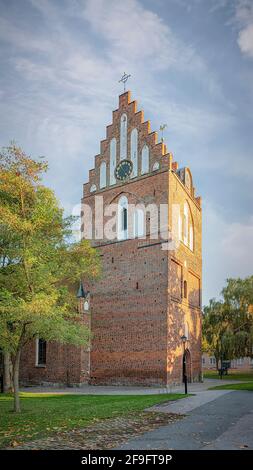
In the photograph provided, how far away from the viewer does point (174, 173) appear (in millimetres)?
27344

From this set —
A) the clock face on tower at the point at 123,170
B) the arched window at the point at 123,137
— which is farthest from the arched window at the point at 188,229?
the arched window at the point at 123,137

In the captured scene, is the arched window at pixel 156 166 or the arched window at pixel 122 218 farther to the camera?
the arched window at pixel 122 218

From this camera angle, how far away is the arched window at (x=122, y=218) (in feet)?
92.7

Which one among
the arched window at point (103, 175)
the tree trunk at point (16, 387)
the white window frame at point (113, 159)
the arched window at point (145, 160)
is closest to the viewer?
the tree trunk at point (16, 387)

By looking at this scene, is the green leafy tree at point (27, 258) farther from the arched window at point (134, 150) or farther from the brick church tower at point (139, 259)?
the arched window at point (134, 150)

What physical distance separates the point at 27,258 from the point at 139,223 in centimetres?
1469

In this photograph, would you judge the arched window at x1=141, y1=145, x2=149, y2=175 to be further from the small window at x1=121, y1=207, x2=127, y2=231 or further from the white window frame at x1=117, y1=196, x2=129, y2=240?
the small window at x1=121, y1=207, x2=127, y2=231

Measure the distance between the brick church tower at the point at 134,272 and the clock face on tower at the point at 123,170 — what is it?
0.22 ft

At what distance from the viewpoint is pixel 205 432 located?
9367 mm

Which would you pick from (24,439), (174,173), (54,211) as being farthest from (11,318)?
(174,173)

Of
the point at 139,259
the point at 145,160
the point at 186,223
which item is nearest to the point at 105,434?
the point at 139,259

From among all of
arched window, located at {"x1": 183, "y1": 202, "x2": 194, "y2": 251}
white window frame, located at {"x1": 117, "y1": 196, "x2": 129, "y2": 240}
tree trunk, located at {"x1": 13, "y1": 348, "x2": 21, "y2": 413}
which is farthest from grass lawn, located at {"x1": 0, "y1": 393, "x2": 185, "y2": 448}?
arched window, located at {"x1": 183, "y1": 202, "x2": 194, "y2": 251}

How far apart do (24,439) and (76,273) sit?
8.46 metres
